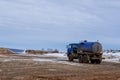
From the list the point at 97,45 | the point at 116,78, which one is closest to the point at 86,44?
the point at 97,45

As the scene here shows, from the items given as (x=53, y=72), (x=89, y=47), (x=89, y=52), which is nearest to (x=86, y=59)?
(x=89, y=52)

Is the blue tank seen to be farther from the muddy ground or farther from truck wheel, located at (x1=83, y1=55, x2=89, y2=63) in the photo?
the muddy ground

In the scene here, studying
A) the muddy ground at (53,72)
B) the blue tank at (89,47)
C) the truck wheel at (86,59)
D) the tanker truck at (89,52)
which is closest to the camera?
the muddy ground at (53,72)

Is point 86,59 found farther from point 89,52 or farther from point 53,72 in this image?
point 53,72

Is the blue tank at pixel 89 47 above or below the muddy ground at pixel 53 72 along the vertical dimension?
above

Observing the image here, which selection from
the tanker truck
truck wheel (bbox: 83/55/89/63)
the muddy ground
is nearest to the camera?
the muddy ground

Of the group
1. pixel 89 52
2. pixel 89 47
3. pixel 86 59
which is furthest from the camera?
pixel 89 47

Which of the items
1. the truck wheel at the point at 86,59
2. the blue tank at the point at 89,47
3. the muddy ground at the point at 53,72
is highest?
the blue tank at the point at 89,47

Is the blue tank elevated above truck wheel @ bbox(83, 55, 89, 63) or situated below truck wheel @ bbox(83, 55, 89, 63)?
above

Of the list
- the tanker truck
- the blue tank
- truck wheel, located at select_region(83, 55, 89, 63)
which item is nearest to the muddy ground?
truck wheel, located at select_region(83, 55, 89, 63)

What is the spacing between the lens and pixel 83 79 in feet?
83.1

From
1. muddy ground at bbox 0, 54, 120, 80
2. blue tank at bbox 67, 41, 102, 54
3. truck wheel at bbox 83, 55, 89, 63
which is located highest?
blue tank at bbox 67, 41, 102, 54

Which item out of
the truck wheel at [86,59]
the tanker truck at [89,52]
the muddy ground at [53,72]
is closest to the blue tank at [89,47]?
the tanker truck at [89,52]

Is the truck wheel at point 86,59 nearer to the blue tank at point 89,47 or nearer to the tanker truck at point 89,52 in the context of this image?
the tanker truck at point 89,52
